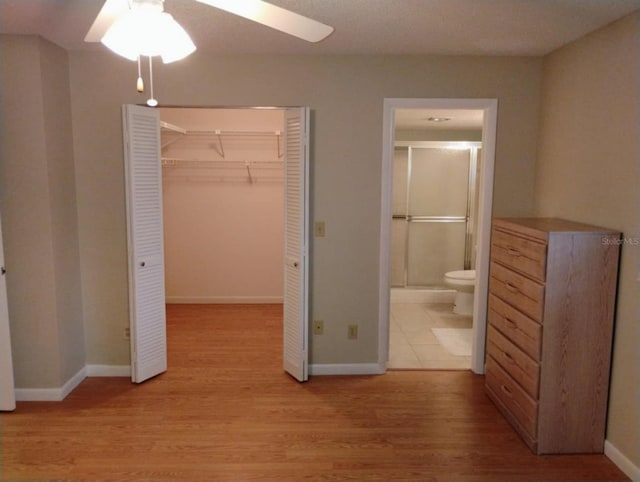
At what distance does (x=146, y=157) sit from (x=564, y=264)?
8.86 ft

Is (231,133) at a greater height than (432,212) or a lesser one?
greater

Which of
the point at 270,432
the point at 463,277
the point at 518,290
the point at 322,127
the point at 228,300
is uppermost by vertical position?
the point at 322,127

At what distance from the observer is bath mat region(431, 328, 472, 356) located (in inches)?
159

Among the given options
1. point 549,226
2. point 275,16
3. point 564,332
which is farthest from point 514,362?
point 275,16

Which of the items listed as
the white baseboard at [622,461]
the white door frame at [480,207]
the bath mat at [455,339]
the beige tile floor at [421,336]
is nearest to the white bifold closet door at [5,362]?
the white door frame at [480,207]

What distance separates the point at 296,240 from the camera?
336 centimetres

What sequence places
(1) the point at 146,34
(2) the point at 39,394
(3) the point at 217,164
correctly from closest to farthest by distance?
(1) the point at 146,34 → (2) the point at 39,394 → (3) the point at 217,164

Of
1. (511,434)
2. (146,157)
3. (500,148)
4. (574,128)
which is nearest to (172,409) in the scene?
(146,157)

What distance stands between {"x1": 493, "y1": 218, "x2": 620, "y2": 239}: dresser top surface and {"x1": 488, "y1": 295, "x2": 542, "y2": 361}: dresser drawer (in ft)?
1.59

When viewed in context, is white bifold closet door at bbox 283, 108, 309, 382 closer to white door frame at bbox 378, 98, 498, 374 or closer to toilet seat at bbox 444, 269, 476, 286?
white door frame at bbox 378, 98, 498, 374

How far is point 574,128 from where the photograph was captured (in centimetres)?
291

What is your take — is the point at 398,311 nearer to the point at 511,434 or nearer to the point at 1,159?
the point at 511,434

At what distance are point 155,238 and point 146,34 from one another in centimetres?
213

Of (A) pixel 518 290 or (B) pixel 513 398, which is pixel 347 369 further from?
(A) pixel 518 290
